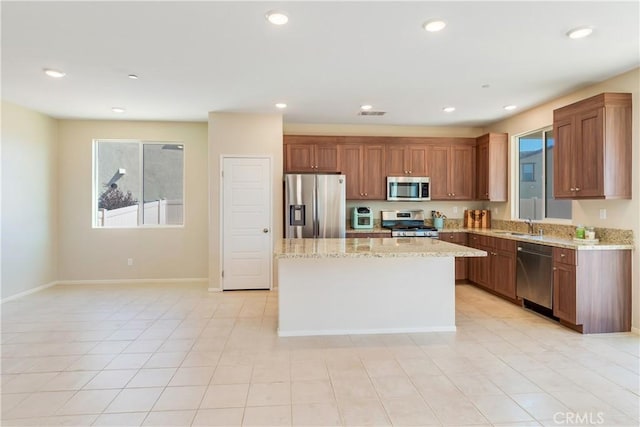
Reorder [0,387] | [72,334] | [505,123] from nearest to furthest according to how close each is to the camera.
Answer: [0,387]
[72,334]
[505,123]

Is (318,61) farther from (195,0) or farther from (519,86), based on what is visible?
(519,86)

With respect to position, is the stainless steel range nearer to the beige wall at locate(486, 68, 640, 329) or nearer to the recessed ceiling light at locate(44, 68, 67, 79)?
the beige wall at locate(486, 68, 640, 329)

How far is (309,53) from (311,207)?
2.51 metres

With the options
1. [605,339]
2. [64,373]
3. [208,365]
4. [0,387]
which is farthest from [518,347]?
[0,387]

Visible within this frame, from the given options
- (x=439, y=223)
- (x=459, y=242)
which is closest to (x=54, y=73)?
(x=439, y=223)

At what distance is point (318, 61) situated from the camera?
345 centimetres

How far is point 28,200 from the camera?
5266 millimetres

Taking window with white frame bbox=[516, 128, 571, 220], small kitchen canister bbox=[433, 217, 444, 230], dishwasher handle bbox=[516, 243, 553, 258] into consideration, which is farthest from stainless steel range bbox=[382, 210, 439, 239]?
dishwasher handle bbox=[516, 243, 553, 258]

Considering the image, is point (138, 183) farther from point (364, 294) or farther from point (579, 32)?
point (579, 32)

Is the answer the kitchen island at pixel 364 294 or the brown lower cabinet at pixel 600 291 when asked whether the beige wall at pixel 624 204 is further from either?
the kitchen island at pixel 364 294

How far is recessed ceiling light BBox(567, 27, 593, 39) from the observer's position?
9.18 ft

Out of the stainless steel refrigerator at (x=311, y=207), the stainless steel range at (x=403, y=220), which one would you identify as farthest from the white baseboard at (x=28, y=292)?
the stainless steel range at (x=403, y=220)

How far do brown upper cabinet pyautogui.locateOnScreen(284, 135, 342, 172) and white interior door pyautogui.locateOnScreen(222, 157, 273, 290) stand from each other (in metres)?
0.50

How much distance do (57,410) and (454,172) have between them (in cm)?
583
